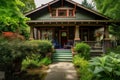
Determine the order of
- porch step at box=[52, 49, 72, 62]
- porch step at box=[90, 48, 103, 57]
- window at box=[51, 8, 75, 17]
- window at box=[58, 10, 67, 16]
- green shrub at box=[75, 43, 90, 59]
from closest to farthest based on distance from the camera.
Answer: green shrub at box=[75, 43, 90, 59]
porch step at box=[52, 49, 72, 62]
porch step at box=[90, 48, 103, 57]
window at box=[51, 8, 75, 17]
window at box=[58, 10, 67, 16]

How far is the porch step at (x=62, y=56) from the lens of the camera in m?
19.0

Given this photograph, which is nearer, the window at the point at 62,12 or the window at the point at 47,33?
the window at the point at 62,12

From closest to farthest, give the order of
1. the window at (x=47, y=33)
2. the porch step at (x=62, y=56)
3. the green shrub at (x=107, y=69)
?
the green shrub at (x=107, y=69) < the porch step at (x=62, y=56) < the window at (x=47, y=33)

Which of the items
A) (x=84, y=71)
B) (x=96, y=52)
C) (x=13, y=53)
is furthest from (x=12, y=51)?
(x=96, y=52)

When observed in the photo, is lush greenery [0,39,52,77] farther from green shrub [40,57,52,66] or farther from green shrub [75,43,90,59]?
green shrub [75,43,90,59]

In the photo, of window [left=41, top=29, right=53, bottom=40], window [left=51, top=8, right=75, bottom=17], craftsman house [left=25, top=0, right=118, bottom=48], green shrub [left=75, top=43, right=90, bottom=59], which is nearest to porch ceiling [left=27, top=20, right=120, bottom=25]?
craftsman house [left=25, top=0, right=118, bottom=48]

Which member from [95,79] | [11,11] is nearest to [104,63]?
[95,79]

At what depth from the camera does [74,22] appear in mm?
21453

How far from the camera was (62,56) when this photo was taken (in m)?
19.8

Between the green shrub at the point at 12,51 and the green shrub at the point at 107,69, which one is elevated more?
the green shrub at the point at 12,51

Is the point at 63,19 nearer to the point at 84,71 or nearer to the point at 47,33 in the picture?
the point at 47,33

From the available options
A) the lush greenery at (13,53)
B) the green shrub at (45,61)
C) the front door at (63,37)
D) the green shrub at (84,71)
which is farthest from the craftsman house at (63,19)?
the lush greenery at (13,53)

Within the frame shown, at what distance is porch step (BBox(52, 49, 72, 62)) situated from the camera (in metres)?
19.0

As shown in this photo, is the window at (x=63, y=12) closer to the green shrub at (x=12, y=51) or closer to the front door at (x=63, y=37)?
the front door at (x=63, y=37)
